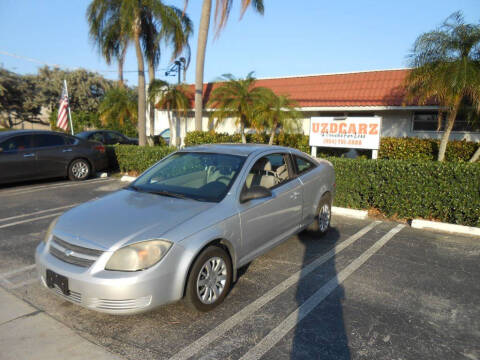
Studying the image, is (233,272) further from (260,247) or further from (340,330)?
(340,330)

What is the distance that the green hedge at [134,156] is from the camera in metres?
10.5

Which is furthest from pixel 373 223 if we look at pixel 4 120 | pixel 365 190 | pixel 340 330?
pixel 4 120

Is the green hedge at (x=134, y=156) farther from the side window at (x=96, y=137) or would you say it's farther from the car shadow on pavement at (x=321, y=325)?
the car shadow on pavement at (x=321, y=325)

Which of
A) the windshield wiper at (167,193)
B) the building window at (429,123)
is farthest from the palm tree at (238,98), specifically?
the windshield wiper at (167,193)

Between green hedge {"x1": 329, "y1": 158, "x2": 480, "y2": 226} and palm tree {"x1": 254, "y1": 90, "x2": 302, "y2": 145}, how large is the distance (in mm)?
3825

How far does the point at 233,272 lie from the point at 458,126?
500 inches

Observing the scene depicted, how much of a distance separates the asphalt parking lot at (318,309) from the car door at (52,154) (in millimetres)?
4634

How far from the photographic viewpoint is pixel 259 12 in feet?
42.4

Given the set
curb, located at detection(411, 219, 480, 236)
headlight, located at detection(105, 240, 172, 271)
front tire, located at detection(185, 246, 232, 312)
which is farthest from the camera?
curb, located at detection(411, 219, 480, 236)

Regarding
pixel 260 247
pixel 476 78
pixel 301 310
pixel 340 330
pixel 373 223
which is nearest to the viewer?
pixel 340 330

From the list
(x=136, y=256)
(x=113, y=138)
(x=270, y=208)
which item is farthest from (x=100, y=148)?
(x=136, y=256)

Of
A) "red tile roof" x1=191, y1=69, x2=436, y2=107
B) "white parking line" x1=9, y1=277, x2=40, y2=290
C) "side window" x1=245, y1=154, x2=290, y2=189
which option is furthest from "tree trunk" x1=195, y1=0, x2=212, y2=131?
"white parking line" x1=9, y1=277, x2=40, y2=290

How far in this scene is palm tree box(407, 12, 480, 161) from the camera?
23.5 ft

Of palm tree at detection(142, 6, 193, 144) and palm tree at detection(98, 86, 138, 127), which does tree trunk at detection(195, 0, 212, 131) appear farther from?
palm tree at detection(98, 86, 138, 127)
